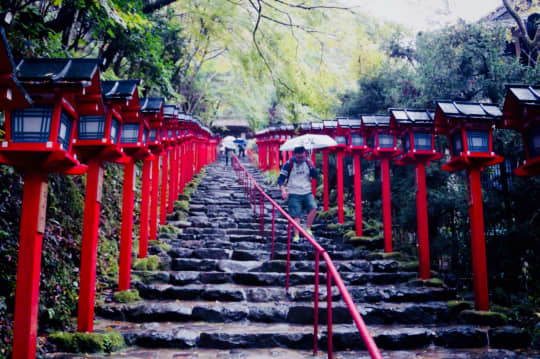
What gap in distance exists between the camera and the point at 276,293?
239 inches

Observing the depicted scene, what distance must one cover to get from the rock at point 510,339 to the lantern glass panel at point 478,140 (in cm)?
249

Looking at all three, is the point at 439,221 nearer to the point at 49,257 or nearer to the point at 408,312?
the point at 408,312

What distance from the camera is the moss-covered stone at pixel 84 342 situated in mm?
4391

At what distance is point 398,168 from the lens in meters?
10.7

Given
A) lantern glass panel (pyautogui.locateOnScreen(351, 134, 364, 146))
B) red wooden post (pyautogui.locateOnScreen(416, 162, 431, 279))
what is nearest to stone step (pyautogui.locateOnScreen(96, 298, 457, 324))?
red wooden post (pyautogui.locateOnScreen(416, 162, 431, 279))

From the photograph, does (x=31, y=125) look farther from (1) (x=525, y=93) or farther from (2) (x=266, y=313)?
(1) (x=525, y=93)

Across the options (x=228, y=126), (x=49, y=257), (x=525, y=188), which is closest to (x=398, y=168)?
(x=525, y=188)

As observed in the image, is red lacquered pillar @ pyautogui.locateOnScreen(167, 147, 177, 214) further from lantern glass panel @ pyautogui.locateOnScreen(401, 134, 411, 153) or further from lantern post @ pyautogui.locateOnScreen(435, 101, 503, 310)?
lantern post @ pyautogui.locateOnScreen(435, 101, 503, 310)

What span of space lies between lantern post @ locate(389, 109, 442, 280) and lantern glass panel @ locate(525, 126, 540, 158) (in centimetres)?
242

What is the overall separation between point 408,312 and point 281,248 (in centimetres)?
311

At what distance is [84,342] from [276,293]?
108 inches

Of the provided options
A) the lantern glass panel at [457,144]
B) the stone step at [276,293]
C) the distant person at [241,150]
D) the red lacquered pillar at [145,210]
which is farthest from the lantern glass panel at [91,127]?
the distant person at [241,150]

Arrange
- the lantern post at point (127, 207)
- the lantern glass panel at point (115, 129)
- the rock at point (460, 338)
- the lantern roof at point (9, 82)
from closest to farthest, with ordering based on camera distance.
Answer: the lantern roof at point (9, 82), the rock at point (460, 338), the lantern glass panel at point (115, 129), the lantern post at point (127, 207)

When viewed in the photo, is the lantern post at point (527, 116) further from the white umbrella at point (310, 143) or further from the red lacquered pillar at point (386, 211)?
the white umbrella at point (310, 143)
